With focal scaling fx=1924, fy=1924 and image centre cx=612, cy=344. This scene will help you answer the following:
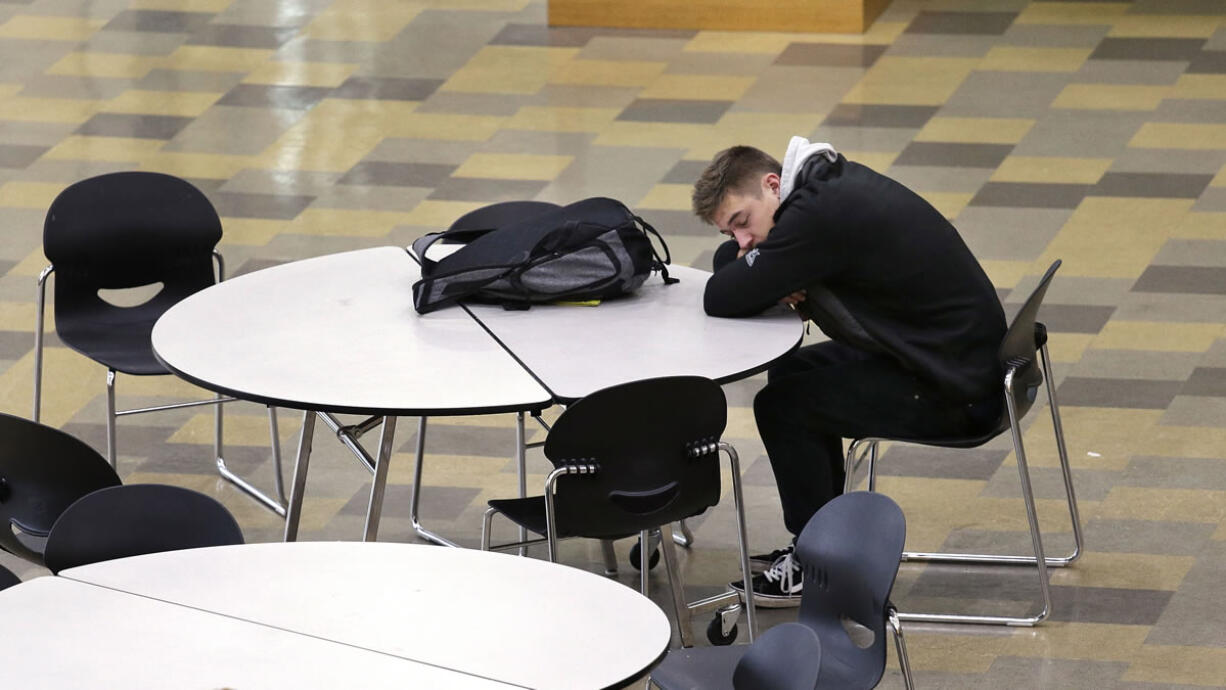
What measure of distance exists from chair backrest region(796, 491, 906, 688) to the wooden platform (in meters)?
5.99

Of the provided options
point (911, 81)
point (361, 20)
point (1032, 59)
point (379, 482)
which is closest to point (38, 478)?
point (379, 482)

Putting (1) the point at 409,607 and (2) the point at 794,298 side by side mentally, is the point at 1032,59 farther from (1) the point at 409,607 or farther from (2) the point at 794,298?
(1) the point at 409,607

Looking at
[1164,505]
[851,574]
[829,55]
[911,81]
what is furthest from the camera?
[829,55]

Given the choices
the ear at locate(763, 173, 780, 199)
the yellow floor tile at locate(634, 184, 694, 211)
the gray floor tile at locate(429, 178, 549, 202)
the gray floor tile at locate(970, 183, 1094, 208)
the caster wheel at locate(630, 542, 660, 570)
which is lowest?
the gray floor tile at locate(429, 178, 549, 202)

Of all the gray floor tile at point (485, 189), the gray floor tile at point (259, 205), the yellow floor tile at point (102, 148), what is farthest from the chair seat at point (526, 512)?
the yellow floor tile at point (102, 148)

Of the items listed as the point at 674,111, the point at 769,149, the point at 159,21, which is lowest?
the point at 159,21

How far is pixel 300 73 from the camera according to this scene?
359 inches

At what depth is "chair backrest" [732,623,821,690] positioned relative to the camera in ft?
10.3

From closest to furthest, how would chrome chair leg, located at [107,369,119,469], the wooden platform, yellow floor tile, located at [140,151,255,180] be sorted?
chrome chair leg, located at [107,369,119,469] < yellow floor tile, located at [140,151,255,180] < the wooden platform

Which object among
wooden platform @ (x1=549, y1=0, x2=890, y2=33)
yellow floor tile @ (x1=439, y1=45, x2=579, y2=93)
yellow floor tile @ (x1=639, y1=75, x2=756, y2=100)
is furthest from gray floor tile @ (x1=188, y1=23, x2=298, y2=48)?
yellow floor tile @ (x1=639, y1=75, x2=756, y2=100)

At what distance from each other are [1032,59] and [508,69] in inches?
95.7

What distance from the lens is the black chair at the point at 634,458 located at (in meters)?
3.93

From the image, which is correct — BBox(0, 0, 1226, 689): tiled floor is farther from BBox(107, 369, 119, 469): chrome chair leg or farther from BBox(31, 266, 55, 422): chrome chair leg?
BBox(31, 266, 55, 422): chrome chair leg

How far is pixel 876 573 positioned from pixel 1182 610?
1421 mm
